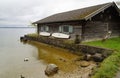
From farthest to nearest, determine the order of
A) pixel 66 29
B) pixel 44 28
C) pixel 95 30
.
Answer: pixel 44 28, pixel 66 29, pixel 95 30

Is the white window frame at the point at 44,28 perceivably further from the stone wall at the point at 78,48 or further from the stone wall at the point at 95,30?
the stone wall at the point at 95,30

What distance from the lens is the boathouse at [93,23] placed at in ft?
56.6

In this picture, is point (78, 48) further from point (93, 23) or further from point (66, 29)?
point (66, 29)

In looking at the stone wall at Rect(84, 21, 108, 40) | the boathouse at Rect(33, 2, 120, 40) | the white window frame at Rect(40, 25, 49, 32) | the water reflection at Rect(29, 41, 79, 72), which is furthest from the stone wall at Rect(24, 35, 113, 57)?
the white window frame at Rect(40, 25, 49, 32)

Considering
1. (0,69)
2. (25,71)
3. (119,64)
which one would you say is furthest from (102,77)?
(0,69)

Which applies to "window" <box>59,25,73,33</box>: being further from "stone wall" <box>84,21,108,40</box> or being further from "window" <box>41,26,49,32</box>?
"window" <box>41,26,49,32</box>

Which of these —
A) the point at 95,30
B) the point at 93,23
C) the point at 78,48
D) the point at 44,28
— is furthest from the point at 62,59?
the point at 44,28

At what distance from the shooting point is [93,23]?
709 inches

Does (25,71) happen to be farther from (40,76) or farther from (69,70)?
(69,70)

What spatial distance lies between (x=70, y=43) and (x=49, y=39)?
5449 millimetres

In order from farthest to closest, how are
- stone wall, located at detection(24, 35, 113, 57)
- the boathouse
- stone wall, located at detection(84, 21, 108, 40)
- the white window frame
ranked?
1. the white window frame
2. stone wall, located at detection(84, 21, 108, 40)
3. the boathouse
4. stone wall, located at detection(24, 35, 113, 57)

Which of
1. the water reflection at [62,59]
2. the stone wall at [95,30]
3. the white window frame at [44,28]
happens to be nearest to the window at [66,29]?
the stone wall at [95,30]

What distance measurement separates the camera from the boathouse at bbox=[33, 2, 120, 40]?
17.2 meters

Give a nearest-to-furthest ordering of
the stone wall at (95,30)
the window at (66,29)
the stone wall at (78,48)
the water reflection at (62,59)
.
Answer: the water reflection at (62,59) < the stone wall at (78,48) < the stone wall at (95,30) < the window at (66,29)
